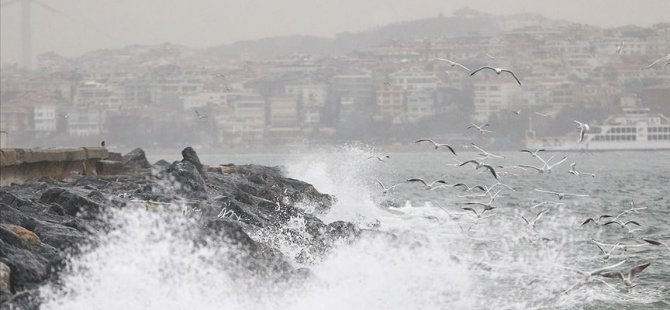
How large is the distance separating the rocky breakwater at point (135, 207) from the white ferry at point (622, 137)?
7077cm

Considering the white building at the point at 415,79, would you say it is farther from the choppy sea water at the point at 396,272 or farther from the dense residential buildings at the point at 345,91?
the choppy sea water at the point at 396,272

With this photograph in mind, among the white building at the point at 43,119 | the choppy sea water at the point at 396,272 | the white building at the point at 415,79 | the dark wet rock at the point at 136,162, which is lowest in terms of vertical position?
the white building at the point at 43,119

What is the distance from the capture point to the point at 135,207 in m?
10.8

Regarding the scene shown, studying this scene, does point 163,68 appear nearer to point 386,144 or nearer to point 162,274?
point 386,144

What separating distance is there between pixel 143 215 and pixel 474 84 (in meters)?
106

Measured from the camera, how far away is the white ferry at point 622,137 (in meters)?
85.8

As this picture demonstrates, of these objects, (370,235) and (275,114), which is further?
(275,114)

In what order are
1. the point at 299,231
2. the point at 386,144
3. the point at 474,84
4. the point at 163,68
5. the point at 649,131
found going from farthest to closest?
the point at 163,68
the point at 474,84
the point at 386,144
the point at 649,131
the point at 299,231

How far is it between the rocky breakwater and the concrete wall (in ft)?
1.37

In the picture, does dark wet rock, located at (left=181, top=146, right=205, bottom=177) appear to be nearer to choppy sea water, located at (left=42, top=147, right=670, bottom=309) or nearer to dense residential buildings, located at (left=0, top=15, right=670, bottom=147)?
choppy sea water, located at (left=42, top=147, right=670, bottom=309)

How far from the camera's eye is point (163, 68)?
5581 inches

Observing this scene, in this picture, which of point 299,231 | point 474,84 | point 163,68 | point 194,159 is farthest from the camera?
point 163,68


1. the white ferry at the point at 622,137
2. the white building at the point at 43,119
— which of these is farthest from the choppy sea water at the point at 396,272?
the white building at the point at 43,119

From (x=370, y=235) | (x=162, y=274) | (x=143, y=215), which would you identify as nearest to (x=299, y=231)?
(x=370, y=235)
